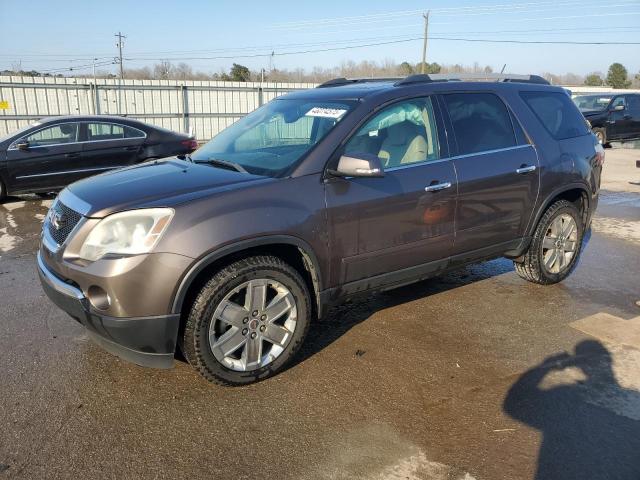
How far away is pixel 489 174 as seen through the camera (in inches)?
164

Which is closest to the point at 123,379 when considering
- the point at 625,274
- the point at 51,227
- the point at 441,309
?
the point at 51,227

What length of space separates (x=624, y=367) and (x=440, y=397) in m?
1.37

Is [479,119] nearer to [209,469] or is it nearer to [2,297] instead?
[209,469]

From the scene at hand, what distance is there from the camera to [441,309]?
4512 mm

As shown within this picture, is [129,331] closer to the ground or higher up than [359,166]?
closer to the ground

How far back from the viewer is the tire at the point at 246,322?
3.02 m

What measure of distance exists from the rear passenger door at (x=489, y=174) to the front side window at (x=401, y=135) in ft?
0.66

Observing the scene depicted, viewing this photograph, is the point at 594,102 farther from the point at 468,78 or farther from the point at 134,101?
the point at 468,78

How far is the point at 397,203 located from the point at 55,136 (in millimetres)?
7498

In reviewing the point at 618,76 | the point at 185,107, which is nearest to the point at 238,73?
the point at 185,107

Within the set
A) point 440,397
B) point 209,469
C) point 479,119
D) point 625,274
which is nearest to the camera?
point 209,469

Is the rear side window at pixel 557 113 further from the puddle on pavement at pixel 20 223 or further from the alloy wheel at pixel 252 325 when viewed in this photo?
the puddle on pavement at pixel 20 223

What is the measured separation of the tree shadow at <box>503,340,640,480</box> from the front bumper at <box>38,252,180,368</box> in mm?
1974

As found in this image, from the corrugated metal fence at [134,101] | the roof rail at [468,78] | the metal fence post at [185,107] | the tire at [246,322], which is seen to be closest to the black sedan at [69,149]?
the roof rail at [468,78]
